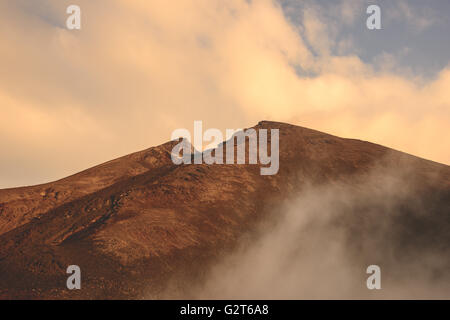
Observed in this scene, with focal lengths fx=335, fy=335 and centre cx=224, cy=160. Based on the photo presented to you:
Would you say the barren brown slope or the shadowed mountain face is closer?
the shadowed mountain face

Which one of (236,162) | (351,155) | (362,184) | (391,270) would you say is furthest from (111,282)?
(351,155)

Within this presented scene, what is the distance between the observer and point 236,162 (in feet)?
146

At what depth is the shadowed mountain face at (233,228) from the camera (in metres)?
23.7

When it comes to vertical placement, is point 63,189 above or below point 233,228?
above

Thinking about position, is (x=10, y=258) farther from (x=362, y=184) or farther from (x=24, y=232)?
(x=362, y=184)

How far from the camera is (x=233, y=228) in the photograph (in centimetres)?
3234

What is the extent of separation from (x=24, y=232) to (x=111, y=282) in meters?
16.1

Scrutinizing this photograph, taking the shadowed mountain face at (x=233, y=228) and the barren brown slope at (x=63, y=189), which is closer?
the shadowed mountain face at (x=233, y=228)

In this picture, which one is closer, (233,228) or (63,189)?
(233,228)

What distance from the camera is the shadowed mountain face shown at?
77.9 ft
